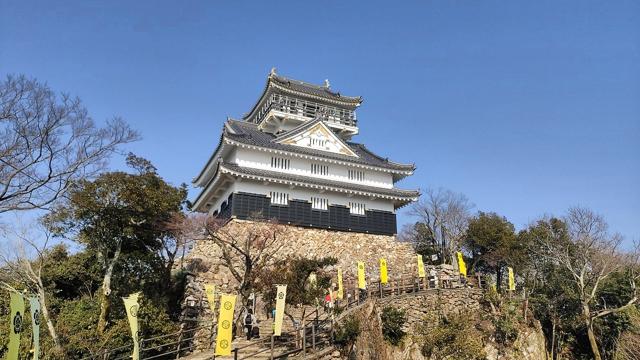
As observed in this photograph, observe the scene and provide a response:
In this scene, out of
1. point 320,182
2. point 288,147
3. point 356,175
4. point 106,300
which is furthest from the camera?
point 356,175

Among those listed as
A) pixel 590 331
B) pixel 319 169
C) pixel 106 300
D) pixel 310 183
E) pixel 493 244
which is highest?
pixel 319 169

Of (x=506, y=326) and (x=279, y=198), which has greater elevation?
(x=279, y=198)

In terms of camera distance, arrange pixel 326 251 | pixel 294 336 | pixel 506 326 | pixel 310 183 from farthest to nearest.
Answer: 1. pixel 310 183
2. pixel 326 251
3. pixel 506 326
4. pixel 294 336

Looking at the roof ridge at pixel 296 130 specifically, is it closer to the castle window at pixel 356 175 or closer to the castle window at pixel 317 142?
the castle window at pixel 317 142

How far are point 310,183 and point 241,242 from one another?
583 centimetres

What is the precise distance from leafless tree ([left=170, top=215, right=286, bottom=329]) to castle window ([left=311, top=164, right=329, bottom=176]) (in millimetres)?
5821

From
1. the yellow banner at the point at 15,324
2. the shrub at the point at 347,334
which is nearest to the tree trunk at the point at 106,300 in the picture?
the yellow banner at the point at 15,324

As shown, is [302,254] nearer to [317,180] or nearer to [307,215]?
[307,215]

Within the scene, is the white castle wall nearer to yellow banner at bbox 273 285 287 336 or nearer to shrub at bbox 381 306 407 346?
shrub at bbox 381 306 407 346

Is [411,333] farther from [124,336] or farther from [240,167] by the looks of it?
[240,167]

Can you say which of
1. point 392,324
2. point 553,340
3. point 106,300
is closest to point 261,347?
point 392,324

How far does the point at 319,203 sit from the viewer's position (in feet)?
91.0

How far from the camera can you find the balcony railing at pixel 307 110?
34.7 metres

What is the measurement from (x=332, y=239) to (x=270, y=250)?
430cm
